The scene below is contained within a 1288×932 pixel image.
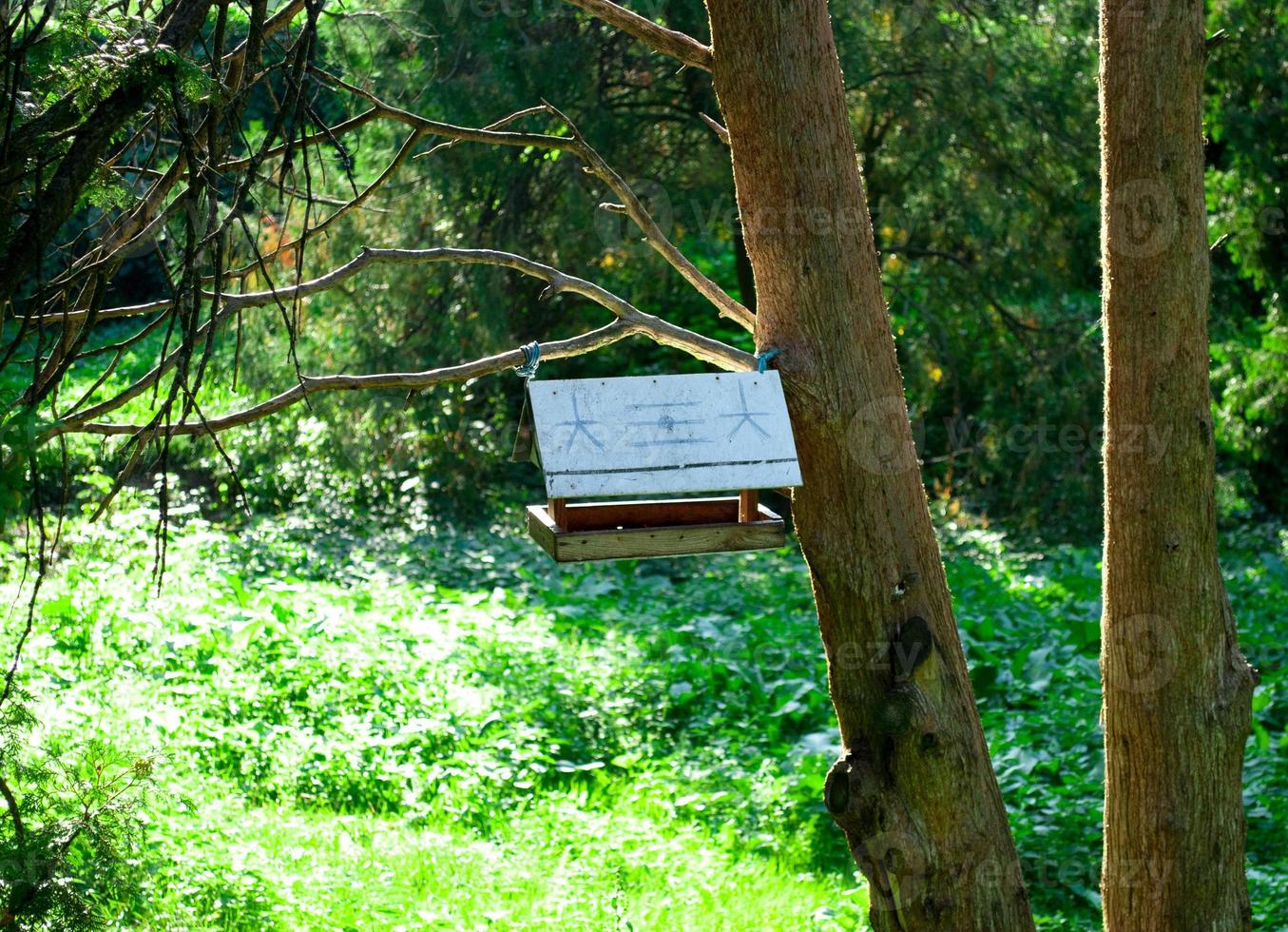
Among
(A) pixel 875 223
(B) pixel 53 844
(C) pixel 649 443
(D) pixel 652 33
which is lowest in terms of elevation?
(B) pixel 53 844

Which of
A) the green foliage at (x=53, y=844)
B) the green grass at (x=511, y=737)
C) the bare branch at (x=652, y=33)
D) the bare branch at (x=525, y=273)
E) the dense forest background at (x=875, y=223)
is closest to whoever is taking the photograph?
the green foliage at (x=53, y=844)

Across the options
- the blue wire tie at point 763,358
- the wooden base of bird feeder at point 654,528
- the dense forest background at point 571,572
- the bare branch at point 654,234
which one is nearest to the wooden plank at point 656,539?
the wooden base of bird feeder at point 654,528

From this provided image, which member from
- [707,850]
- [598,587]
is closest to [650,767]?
[707,850]

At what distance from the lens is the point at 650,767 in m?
5.95

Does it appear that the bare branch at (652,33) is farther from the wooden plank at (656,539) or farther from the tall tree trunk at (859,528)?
the wooden plank at (656,539)

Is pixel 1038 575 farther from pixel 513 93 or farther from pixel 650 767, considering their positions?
pixel 513 93

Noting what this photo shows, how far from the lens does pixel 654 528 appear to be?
2.96m

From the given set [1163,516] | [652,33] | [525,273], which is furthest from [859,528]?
[652,33]

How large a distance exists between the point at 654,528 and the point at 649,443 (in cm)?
24

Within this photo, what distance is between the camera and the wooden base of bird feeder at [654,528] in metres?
2.92

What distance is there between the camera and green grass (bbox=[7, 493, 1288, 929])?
4.62 m

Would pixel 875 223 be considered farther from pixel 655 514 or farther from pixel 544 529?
pixel 544 529

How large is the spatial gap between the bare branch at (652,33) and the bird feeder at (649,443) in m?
0.86

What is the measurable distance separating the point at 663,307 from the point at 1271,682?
6.90 m
